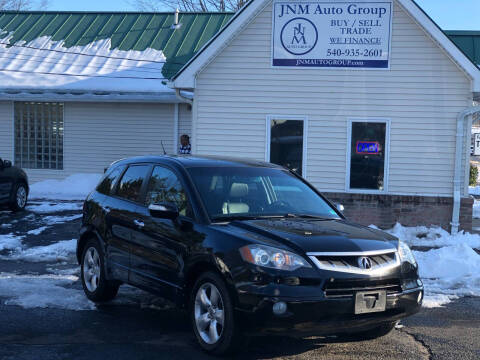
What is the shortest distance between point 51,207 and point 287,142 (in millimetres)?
6087

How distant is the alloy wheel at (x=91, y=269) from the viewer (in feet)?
21.5

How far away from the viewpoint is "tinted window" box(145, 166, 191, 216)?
17.8 feet

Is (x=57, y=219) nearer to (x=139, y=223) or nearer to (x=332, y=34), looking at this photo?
(x=332, y=34)

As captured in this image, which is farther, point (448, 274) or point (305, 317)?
point (448, 274)

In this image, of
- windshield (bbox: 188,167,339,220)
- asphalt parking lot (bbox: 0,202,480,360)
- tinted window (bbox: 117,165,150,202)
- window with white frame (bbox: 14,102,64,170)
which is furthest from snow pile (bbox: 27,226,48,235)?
windshield (bbox: 188,167,339,220)

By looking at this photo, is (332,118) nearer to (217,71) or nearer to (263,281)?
(217,71)

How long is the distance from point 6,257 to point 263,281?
19.7 feet

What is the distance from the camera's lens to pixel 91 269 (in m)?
6.73

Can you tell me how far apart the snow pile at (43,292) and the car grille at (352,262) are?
293 cm

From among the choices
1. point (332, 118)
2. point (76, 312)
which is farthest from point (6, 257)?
point (332, 118)

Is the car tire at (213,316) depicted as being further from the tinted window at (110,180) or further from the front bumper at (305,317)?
the tinted window at (110,180)

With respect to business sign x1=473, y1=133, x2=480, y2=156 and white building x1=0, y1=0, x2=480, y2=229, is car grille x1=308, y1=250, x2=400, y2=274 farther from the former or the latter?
business sign x1=473, y1=133, x2=480, y2=156

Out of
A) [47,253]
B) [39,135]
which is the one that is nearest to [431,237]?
[47,253]

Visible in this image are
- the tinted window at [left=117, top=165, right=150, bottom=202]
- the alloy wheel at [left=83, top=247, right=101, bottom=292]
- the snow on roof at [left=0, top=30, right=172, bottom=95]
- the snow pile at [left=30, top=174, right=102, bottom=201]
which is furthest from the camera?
the snow on roof at [left=0, top=30, right=172, bottom=95]
